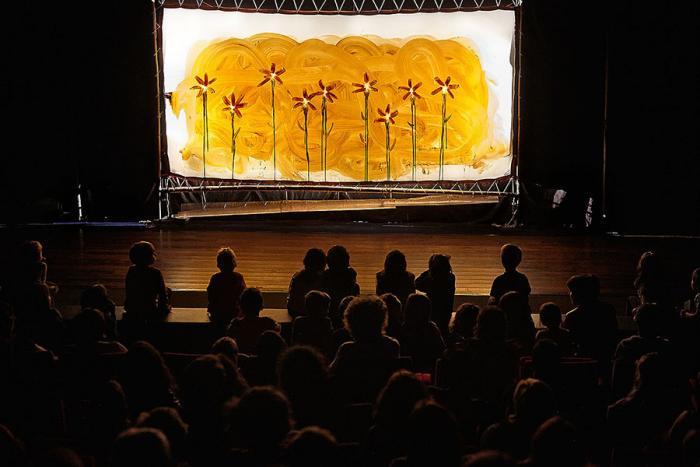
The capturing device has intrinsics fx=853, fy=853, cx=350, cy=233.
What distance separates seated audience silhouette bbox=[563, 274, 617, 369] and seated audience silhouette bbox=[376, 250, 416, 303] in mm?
1068

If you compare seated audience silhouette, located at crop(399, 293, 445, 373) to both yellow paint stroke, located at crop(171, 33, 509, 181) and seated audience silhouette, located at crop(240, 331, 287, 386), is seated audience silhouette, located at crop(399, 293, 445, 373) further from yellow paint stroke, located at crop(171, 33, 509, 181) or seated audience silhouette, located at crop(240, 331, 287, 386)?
yellow paint stroke, located at crop(171, 33, 509, 181)

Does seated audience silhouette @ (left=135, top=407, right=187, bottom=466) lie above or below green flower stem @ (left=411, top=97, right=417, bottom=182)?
below

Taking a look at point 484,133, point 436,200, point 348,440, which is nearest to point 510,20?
point 484,133

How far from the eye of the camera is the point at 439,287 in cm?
544

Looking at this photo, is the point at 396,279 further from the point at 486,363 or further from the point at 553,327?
the point at 486,363

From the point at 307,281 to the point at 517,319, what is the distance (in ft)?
5.12

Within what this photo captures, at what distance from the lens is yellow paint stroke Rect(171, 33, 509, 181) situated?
35.7 ft

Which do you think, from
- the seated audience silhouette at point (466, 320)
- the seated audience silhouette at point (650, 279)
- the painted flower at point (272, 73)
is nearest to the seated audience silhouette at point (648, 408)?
the seated audience silhouette at point (466, 320)

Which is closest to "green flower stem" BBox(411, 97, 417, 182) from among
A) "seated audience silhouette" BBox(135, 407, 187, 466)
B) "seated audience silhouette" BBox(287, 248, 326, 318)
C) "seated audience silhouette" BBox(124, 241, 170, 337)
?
"seated audience silhouette" BBox(287, 248, 326, 318)

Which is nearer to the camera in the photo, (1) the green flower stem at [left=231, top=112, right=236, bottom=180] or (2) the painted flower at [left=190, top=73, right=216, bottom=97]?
(2) the painted flower at [left=190, top=73, right=216, bottom=97]

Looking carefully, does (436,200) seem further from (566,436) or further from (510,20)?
(566,436)

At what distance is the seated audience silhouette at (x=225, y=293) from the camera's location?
550 cm

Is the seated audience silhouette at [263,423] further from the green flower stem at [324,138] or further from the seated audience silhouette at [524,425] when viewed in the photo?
the green flower stem at [324,138]

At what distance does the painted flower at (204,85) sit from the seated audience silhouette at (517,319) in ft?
24.8
